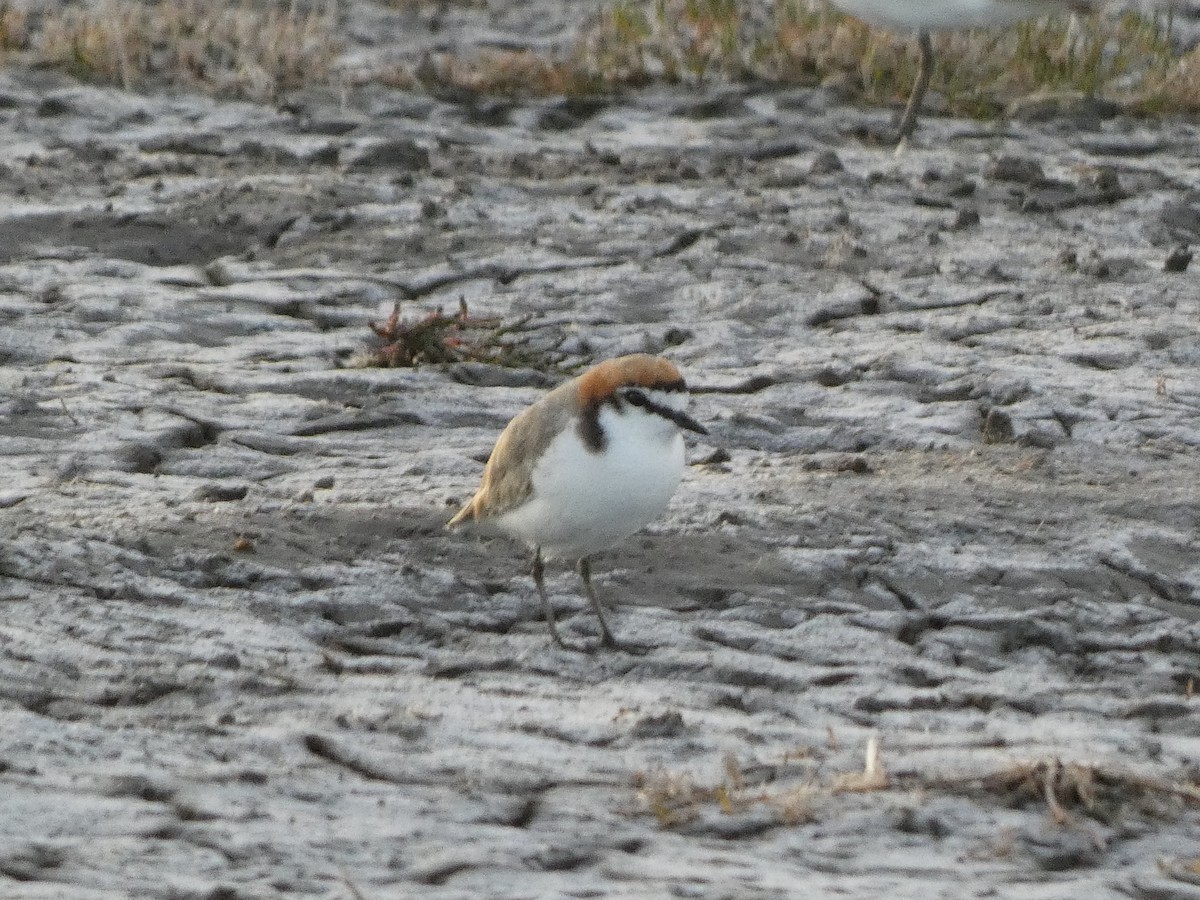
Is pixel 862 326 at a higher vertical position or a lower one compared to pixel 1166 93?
lower

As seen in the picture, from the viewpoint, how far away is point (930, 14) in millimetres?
10602

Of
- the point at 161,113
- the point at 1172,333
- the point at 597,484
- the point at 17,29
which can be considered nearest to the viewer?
the point at 597,484

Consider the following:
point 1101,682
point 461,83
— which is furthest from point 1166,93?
point 1101,682

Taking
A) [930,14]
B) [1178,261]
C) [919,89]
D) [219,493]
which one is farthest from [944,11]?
[219,493]

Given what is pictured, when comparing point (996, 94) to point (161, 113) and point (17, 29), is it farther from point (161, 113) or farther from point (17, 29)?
point (17, 29)

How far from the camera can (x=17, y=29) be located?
12000 millimetres

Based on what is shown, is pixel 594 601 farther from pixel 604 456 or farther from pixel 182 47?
pixel 182 47

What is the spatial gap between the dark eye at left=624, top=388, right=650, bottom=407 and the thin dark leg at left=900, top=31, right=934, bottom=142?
5.90 meters

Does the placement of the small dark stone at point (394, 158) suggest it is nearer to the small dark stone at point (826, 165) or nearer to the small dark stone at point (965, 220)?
the small dark stone at point (826, 165)

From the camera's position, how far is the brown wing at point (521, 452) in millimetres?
5246

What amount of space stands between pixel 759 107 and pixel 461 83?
5.37 ft

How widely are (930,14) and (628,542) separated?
5.44m

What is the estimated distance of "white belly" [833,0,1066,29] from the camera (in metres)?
10.6

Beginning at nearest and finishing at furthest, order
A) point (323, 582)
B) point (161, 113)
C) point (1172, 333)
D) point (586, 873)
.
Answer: point (586, 873), point (323, 582), point (1172, 333), point (161, 113)
